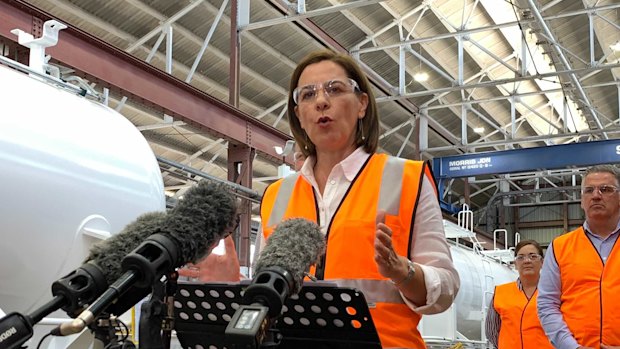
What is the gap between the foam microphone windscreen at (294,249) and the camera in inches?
54.8

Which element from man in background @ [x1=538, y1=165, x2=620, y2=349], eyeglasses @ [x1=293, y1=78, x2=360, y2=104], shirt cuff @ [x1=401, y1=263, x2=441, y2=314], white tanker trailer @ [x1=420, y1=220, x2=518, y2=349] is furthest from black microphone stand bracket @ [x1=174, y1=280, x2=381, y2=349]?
white tanker trailer @ [x1=420, y1=220, x2=518, y2=349]

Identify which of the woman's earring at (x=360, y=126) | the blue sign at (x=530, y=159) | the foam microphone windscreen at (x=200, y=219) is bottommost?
the foam microphone windscreen at (x=200, y=219)

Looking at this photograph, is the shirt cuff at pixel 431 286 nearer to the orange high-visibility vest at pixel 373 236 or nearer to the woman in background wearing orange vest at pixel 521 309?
the orange high-visibility vest at pixel 373 236

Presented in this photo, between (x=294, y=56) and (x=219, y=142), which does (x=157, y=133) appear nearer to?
(x=219, y=142)

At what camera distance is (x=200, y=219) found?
149 cm

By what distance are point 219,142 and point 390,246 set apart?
16.7 meters

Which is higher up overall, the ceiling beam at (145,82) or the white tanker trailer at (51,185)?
the ceiling beam at (145,82)

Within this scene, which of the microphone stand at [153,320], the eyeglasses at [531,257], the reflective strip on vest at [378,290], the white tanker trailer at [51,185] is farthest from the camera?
the eyeglasses at [531,257]

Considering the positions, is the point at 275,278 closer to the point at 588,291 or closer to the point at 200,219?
the point at 200,219

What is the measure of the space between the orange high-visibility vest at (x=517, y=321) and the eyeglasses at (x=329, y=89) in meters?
4.19

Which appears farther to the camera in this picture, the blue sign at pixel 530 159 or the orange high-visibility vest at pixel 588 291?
the blue sign at pixel 530 159

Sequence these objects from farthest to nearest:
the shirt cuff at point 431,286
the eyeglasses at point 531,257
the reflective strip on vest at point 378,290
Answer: the eyeglasses at point 531,257 → the reflective strip on vest at point 378,290 → the shirt cuff at point 431,286

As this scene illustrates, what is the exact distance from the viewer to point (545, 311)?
4367mm

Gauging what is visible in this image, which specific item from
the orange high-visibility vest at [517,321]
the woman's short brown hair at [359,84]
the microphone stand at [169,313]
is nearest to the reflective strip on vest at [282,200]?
the woman's short brown hair at [359,84]
